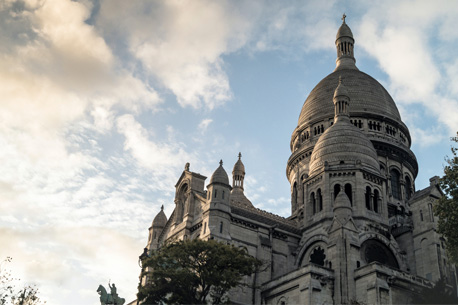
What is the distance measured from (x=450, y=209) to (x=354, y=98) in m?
35.4

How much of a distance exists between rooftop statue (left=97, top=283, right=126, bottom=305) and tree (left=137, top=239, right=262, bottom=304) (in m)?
9.20

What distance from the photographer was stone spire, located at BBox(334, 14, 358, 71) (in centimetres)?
8538

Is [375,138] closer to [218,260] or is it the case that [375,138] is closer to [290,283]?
[290,283]

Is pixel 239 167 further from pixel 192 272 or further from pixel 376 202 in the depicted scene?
pixel 192 272

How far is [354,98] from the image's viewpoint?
74.9 metres

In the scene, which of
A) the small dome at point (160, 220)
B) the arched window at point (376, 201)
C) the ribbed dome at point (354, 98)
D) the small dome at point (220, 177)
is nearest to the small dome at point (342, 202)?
the arched window at point (376, 201)

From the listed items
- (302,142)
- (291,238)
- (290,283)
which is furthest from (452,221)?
(302,142)

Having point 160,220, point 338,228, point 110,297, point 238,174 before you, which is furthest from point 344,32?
point 110,297

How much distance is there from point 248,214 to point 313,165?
9901 mm

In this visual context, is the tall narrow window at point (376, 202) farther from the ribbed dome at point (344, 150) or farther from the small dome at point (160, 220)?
the small dome at point (160, 220)

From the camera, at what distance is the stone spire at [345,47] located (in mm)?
85375

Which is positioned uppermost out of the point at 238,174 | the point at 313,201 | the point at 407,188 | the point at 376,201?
the point at 238,174

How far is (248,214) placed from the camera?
5781cm


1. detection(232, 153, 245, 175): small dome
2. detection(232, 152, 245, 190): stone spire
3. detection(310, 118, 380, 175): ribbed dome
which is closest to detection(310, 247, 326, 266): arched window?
detection(310, 118, 380, 175): ribbed dome
